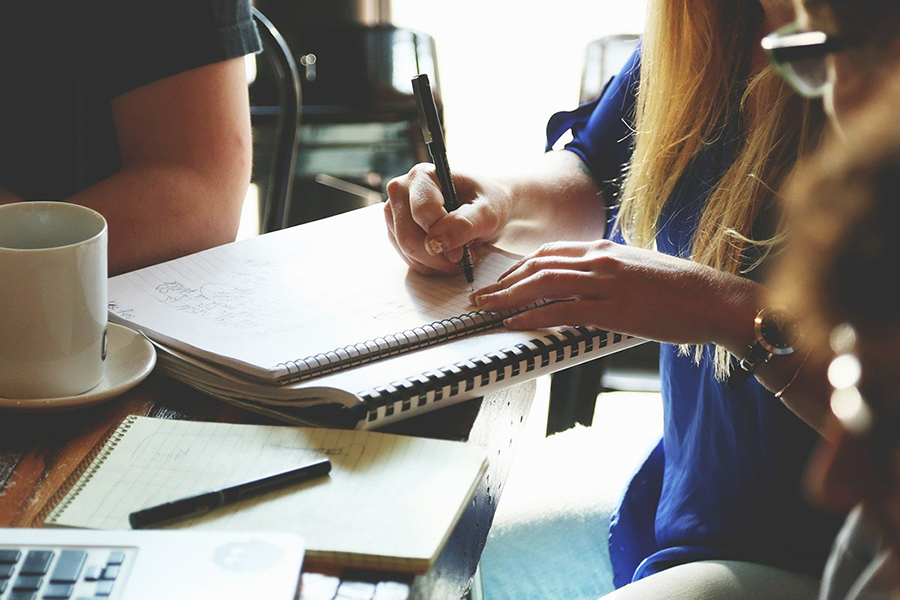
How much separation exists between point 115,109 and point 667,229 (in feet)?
2.12

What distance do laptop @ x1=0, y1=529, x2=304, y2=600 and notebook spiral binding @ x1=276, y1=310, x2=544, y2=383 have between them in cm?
18

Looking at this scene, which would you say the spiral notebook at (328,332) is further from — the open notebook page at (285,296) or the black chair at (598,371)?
the black chair at (598,371)

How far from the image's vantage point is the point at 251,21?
1046 mm

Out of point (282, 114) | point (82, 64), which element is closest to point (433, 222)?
point (82, 64)

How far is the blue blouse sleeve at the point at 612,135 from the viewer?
1131 mm

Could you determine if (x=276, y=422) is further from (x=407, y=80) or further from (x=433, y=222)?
(x=407, y=80)

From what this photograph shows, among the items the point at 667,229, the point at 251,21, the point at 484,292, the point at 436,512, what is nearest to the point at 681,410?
the point at 667,229

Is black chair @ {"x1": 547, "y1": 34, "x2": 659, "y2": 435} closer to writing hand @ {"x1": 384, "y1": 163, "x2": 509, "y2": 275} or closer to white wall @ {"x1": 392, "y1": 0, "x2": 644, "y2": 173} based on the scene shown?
writing hand @ {"x1": 384, "y1": 163, "x2": 509, "y2": 275}

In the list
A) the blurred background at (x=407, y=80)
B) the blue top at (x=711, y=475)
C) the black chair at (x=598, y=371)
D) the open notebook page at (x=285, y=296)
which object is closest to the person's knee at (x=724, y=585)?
the blue top at (x=711, y=475)

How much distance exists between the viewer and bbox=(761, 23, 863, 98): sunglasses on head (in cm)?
42

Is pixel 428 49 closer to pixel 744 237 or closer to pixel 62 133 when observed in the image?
pixel 62 133

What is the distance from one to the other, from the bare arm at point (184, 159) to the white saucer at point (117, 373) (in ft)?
0.64

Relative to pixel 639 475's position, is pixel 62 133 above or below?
above

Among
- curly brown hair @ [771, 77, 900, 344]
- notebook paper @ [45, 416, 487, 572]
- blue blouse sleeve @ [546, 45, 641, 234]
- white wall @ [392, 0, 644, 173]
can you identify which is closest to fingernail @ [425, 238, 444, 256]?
notebook paper @ [45, 416, 487, 572]
